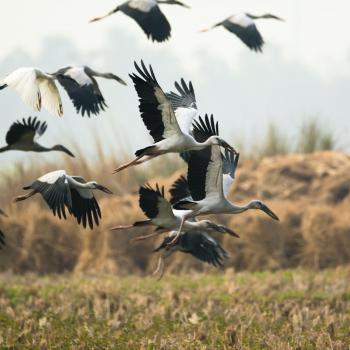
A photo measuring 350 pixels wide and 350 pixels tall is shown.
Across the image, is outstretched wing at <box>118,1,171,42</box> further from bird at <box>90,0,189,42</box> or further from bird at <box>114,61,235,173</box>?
bird at <box>114,61,235,173</box>

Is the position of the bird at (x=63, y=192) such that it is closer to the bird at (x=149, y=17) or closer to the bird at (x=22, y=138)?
the bird at (x=22, y=138)

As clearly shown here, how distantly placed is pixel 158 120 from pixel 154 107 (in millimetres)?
91

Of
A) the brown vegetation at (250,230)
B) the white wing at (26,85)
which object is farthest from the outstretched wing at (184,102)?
the brown vegetation at (250,230)

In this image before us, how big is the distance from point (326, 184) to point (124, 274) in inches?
133

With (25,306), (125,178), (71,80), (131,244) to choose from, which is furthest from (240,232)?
(71,80)

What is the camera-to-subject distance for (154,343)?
759cm

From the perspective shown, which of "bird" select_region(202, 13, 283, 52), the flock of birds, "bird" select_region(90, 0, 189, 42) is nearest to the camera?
the flock of birds

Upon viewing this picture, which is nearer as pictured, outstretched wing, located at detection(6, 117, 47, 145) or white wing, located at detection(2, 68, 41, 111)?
white wing, located at detection(2, 68, 41, 111)

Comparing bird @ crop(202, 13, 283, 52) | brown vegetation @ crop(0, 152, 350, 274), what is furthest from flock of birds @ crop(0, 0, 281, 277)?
brown vegetation @ crop(0, 152, 350, 274)

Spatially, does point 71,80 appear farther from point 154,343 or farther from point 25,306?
point 25,306

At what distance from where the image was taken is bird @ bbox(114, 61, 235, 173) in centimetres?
714

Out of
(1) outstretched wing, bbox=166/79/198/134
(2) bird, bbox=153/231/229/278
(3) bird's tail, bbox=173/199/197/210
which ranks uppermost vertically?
(1) outstretched wing, bbox=166/79/198/134

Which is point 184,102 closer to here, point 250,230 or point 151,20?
point 151,20

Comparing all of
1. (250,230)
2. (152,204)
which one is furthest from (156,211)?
(250,230)
